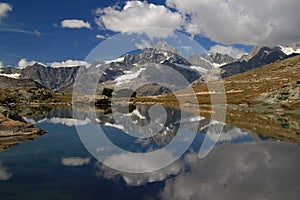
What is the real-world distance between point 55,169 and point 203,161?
15388mm

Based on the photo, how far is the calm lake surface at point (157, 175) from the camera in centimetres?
2306

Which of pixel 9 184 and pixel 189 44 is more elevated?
pixel 189 44

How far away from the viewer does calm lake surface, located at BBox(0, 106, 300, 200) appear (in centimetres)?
2306

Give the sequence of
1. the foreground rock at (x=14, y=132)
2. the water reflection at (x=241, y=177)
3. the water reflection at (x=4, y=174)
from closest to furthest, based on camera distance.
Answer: the water reflection at (x=241, y=177)
the water reflection at (x=4, y=174)
the foreground rock at (x=14, y=132)

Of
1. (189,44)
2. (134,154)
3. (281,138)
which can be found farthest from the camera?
(281,138)

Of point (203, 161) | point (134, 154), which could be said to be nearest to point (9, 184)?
point (134, 154)

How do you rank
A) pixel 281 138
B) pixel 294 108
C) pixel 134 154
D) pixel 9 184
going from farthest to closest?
pixel 294 108 < pixel 281 138 < pixel 134 154 < pixel 9 184

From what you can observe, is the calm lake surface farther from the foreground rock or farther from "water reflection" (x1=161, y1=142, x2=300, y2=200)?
the foreground rock

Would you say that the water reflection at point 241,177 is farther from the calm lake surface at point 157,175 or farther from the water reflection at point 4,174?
the water reflection at point 4,174

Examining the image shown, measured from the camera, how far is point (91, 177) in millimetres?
27281

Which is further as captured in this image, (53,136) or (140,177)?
(53,136)

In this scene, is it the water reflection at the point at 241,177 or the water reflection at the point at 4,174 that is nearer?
the water reflection at the point at 241,177

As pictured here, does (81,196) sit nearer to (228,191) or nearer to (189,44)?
(228,191)

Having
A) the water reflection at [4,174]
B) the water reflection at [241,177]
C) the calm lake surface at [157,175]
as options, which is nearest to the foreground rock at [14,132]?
the calm lake surface at [157,175]
